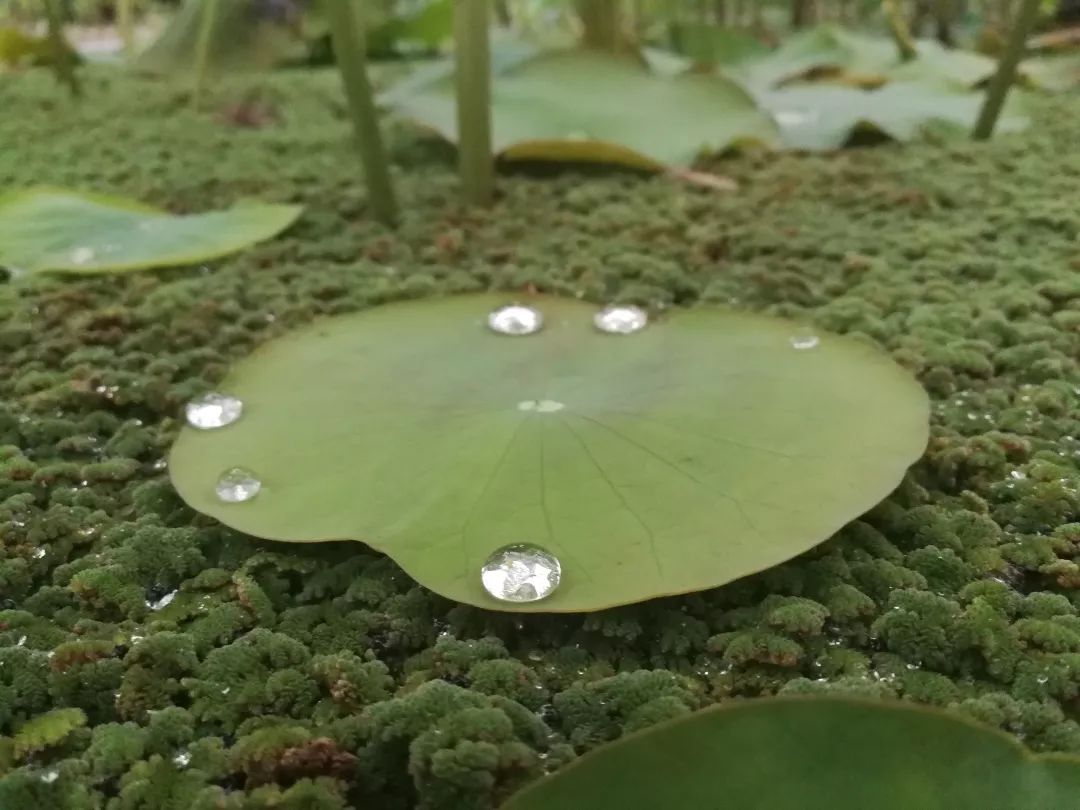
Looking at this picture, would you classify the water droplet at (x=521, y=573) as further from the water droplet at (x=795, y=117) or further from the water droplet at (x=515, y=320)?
the water droplet at (x=795, y=117)

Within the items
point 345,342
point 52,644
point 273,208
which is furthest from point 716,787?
point 273,208

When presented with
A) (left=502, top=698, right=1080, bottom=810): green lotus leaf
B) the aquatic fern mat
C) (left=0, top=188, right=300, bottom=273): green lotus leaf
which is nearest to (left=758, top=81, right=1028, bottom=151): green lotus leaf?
the aquatic fern mat

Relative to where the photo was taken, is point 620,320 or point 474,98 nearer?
point 620,320

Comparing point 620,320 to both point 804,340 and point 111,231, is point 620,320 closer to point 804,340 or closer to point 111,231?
point 804,340

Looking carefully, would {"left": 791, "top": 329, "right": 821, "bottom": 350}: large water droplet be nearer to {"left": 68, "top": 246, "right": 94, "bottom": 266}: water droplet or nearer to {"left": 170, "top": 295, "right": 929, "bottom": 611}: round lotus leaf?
{"left": 170, "top": 295, "right": 929, "bottom": 611}: round lotus leaf

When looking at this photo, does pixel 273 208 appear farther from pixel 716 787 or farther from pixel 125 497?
pixel 716 787

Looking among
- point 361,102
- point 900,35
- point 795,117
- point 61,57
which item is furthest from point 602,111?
point 61,57
